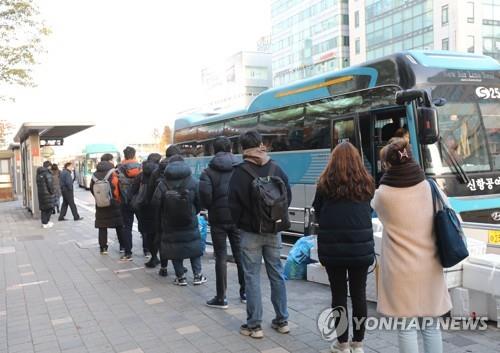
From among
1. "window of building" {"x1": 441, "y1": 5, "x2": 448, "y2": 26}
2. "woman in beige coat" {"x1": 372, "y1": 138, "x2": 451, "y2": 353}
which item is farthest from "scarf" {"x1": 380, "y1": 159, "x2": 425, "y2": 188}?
"window of building" {"x1": 441, "y1": 5, "x2": 448, "y2": 26}

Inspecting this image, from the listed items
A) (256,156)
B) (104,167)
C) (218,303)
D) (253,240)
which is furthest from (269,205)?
(104,167)

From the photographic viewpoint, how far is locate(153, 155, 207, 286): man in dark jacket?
6414mm

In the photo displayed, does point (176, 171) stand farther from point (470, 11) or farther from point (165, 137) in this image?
point (165, 137)

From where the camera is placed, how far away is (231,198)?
15.5 feet

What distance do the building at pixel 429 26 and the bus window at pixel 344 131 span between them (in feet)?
139

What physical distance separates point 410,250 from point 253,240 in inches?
64.9

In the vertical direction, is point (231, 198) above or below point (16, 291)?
above

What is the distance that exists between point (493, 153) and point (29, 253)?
8579 millimetres

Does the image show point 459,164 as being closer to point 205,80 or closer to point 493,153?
point 493,153

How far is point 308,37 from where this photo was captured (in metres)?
73.2

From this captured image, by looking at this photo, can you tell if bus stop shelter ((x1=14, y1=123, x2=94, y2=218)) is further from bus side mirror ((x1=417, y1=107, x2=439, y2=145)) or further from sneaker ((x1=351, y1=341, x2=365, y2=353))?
sneaker ((x1=351, y1=341, x2=365, y2=353))

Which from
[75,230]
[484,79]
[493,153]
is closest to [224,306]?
[493,153]

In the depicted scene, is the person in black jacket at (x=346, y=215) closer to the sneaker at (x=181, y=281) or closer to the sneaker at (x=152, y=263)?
the sneaker at (x=181, y=281)

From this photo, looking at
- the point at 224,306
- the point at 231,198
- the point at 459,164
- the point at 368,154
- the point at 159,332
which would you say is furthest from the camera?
the point at 368,154
